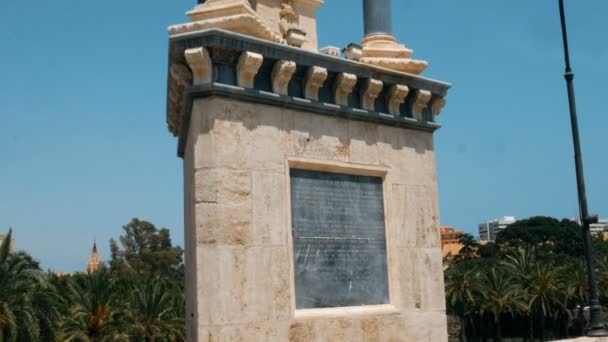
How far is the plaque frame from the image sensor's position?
326 inches

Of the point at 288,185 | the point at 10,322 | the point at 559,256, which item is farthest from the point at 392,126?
the point at 559,256

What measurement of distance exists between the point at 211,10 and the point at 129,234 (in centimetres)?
8397

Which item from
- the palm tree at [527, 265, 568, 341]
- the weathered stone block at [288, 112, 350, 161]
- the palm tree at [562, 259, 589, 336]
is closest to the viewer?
the weathered stone block at [288, 112, 350, 161]

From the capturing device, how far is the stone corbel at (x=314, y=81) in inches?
344

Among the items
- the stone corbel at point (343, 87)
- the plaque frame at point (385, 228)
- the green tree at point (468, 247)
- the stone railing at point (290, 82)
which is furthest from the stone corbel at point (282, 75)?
the green tree at point (468, 247)

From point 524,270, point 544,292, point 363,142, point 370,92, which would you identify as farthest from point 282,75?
point 524,270

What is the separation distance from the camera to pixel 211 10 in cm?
858

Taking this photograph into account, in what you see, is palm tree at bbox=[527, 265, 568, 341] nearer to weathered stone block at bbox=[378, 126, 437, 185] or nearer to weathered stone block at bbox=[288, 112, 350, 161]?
weathered stone block at bbox=[378, 126, 437, 185]

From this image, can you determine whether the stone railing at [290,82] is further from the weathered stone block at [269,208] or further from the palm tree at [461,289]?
the palm tree at [461,289]

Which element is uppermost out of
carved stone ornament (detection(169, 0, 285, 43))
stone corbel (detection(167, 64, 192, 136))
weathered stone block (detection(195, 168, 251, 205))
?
carved stone ornament (detection(169, 0, 285, 43))

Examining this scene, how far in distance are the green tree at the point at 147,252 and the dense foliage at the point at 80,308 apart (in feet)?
110

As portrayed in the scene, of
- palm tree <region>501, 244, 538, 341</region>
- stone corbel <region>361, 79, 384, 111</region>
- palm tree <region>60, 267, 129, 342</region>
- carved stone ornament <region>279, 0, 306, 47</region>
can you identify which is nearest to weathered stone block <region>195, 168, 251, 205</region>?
stone corbel <region>361, 79, 384, 111</region>

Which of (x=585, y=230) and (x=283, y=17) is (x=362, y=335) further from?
(x=585, y=230)

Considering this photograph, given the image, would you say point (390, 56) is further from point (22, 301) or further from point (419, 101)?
point (22, 301)
